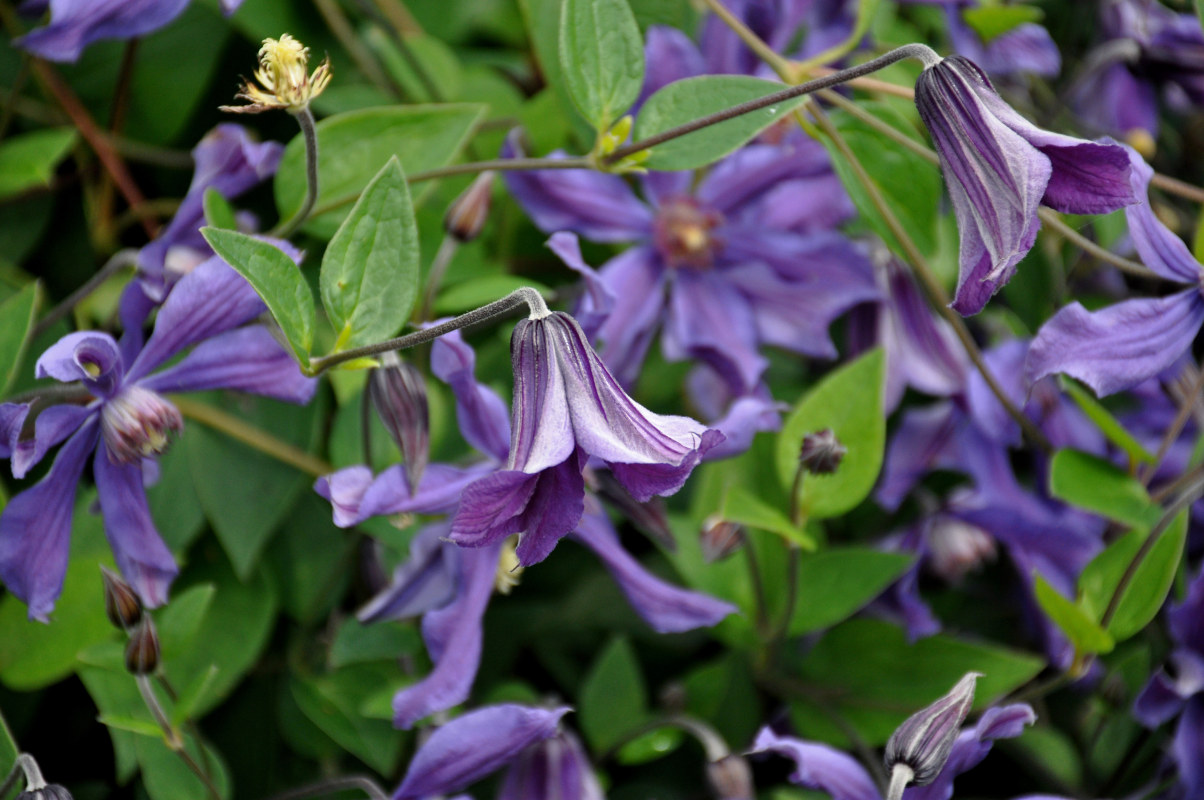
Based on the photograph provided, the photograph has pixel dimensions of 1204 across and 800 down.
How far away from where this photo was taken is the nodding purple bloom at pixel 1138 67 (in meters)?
0.92

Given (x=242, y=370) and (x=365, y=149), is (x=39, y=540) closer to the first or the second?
(x=242, y=370)

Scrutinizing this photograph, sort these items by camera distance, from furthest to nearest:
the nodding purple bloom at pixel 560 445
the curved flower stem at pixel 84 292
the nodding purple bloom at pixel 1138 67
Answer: the nodding purple bloom at pixel 1138 67 < the curved flower stem at pixel 84 292 < the nodding purple bloom at pixel 560 445

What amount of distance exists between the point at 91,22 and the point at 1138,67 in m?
0.85

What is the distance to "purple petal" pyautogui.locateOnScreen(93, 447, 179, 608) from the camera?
0.61 metres

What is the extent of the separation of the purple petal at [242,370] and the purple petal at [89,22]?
0.65 ft

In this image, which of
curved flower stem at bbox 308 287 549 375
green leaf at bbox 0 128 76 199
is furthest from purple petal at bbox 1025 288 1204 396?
green leaf at bbox 0 128 76 199

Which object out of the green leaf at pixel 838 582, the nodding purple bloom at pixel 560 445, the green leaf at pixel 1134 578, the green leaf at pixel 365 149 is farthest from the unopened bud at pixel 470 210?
the green leaf at pixel 1134 578

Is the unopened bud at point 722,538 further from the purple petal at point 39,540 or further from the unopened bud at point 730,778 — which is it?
the purple petal at point 39,540

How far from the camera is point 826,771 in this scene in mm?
621

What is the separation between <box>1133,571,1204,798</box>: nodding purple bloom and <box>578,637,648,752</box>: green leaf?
0.36 meters

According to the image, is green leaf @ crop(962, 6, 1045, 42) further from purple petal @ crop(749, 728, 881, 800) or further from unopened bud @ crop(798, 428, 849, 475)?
purple petal @ crop(749, 728, 881, 800)

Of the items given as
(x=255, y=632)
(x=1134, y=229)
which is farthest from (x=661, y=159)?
(x=255, y=632)

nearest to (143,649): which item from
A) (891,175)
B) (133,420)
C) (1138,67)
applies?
(133,420)

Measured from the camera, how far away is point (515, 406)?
1.55ft
